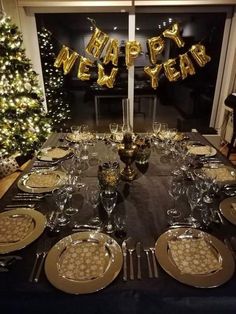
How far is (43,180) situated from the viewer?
4.83ft

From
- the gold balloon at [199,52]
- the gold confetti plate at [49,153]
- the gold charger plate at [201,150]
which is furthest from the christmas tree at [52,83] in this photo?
the gold charger plate at [201,150]

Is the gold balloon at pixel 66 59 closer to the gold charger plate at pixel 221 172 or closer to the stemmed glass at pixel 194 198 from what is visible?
the gold charger plate at pixel 221 172

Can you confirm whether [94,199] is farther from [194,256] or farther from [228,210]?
[228,210]

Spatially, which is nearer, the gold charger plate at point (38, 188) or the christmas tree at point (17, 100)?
the gold charger plate at point (38, 188)

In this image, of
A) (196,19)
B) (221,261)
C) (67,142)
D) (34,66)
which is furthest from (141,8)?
(221,261)

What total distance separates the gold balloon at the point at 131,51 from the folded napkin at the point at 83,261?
8.66 ft

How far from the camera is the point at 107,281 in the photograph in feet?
2.76

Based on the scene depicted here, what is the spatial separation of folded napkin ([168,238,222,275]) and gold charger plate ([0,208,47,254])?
56 cm

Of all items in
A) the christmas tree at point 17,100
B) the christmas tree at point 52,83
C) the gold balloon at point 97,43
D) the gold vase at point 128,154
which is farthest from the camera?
the christmas tree at point 52,83

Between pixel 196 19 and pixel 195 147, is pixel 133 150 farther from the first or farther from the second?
pixel 196 19

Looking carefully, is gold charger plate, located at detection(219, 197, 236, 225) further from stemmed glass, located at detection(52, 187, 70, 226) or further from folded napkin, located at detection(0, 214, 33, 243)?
folded napkin, located at detection(0, 214, 33, 243)

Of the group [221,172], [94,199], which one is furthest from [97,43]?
[94,199]

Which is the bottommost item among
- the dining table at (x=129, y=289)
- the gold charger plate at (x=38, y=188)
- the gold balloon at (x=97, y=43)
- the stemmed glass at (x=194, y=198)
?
the dining table at (x=129, y=289)

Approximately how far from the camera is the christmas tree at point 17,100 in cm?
271
